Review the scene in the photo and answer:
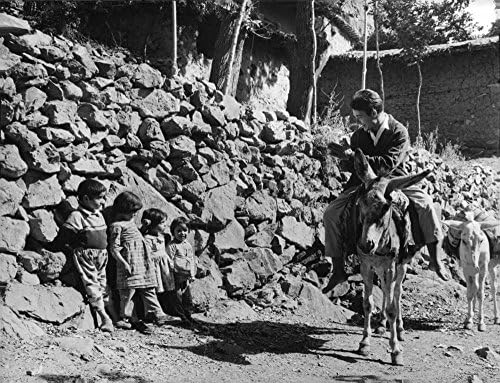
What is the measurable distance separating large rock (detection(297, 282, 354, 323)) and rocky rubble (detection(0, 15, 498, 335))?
0.02m

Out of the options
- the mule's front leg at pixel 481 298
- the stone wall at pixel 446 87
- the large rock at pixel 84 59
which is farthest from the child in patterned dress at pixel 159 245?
the stone wall at pixel 446 87

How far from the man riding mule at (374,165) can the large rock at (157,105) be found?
1871mm

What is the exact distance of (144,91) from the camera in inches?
258

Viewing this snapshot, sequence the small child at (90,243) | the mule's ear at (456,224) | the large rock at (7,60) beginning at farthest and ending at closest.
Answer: the mule's ear at (456,224) → the large rock at (7,60) → the small child at (90,243)

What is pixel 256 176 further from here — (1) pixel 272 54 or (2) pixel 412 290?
(1) pixel 272 54

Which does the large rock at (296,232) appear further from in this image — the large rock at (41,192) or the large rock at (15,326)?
the large rock at (15,326)

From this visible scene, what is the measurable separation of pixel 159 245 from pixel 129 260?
0.38m

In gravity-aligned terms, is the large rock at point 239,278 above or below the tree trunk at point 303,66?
A: below

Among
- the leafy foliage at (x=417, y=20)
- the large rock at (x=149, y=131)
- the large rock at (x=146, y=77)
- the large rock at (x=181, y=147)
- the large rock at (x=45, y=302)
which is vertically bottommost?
the large rock at (x=45, y=302)

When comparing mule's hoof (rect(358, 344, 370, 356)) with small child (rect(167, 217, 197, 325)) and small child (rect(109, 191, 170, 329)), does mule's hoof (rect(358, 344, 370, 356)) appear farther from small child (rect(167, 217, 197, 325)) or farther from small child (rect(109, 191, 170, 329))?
small child (rect(109, 191, 170, 329))

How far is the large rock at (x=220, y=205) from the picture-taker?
6.72 m

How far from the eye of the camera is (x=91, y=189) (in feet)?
17.1

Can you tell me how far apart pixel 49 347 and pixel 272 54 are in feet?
30.6

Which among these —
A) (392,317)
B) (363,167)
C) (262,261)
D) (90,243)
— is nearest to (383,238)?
(363,167)
